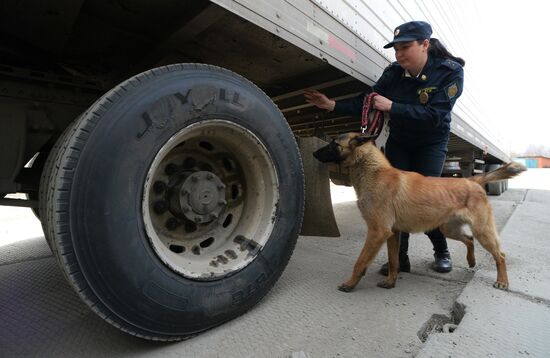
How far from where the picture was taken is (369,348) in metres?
1.41

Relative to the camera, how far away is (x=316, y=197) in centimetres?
229

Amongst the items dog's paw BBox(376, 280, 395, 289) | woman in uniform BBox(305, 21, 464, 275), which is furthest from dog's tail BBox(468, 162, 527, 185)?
dog's paw BBox(376, 280, 395, 289)

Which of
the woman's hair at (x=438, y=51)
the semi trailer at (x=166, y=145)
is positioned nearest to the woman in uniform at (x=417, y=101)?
the woman's hair at (x=438, y=51)

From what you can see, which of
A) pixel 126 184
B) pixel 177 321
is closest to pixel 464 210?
pixel 177 321

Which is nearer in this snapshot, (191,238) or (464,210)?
Result: (191,238)

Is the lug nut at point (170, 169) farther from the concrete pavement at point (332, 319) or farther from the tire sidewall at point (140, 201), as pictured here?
the concrete pavement at point (332, 319)

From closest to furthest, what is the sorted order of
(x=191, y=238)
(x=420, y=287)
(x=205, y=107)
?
(x=205, y=107), (x=191, y=238), (x=420, y=287)

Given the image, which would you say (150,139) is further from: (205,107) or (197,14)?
(197,14)

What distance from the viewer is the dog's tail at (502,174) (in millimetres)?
2518

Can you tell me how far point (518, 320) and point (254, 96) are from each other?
6.00 ft

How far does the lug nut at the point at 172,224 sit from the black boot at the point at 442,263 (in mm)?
2082

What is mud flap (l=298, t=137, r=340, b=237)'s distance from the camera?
2.28 metres

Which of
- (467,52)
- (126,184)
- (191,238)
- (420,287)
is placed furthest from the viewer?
Answer: (467,52)

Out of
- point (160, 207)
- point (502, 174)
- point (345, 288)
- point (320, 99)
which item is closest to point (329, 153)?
point (320, 99)
